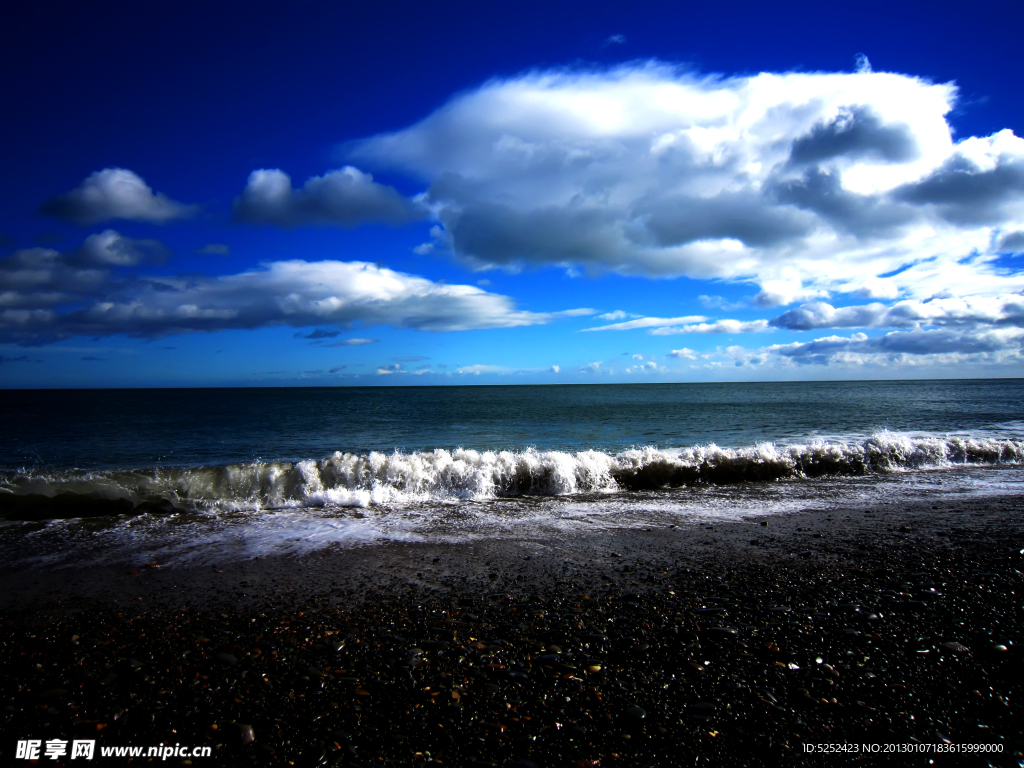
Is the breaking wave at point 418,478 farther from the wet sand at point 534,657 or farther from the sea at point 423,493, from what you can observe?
the wet sand at point 534,657

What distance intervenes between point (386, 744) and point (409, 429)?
3051 centimetres

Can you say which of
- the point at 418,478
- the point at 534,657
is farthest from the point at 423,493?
the point at 534,657

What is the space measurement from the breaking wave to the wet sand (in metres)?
4.39

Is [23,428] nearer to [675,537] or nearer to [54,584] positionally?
[54,584]

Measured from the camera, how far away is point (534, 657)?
4480 millimetres

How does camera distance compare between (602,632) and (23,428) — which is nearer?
(602,632)

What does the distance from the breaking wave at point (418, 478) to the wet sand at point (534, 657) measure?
4393mm

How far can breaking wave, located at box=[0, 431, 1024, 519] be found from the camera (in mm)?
11359

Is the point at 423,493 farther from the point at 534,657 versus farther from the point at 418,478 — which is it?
the point at 534,657

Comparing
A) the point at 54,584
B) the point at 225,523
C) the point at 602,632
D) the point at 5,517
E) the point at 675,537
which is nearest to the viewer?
the point at 602,632

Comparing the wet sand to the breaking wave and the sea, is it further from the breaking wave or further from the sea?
the breaking wave

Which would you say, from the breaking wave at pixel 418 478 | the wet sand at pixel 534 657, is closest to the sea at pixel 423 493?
the breaking wave at pixel 418 478

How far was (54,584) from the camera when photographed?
670 cm

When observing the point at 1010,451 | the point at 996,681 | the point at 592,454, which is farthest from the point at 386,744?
the point at 1010,451
